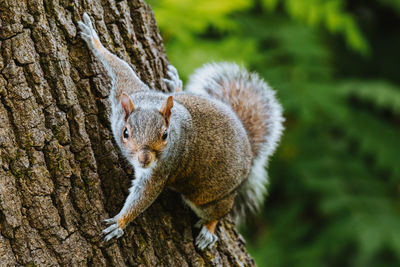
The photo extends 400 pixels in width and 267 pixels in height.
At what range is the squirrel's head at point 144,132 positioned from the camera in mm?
1921

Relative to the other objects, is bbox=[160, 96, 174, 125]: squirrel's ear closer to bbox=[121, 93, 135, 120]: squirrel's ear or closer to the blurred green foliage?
bbox=[121, 93, 135, 120]: squirrel's ear

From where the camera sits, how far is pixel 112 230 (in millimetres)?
1870

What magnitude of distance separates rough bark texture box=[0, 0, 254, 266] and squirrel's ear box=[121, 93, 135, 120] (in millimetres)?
91

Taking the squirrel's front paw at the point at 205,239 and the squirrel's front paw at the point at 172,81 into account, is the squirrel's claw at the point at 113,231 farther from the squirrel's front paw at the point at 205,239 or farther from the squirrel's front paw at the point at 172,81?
the squirrel's front paw at the point at 172,81

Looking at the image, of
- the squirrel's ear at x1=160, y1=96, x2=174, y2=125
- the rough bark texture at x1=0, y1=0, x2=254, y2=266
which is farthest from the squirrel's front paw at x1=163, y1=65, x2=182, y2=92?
the squirrel's ear at x1=160, y1=96, x2=174, y2=125

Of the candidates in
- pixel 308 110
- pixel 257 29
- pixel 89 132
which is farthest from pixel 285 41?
pixel 89 132

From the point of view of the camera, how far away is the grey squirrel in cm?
197

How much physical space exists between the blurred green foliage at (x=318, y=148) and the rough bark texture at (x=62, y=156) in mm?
1798

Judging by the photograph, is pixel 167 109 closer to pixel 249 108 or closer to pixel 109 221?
pixel 109 221

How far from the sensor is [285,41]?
4.70 m

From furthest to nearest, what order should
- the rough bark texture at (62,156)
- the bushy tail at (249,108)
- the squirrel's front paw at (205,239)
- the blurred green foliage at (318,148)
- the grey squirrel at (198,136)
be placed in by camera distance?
the blurred green foliage at (318,148) < the bushy tail at (249,108) < the squirrel's front paw at (205,239) < the grey squirrel at (198,136) < the rough bark texture at (62,156)

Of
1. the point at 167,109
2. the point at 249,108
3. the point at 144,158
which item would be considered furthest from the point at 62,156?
the point at 249,108

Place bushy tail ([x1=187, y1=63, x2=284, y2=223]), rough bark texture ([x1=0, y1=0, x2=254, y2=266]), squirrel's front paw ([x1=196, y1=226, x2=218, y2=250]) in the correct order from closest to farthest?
rough bark texture ([x1=0, y1=0, x2=254, y2=266])
squirrel's front paw ([x1=196, y1=226, x2=218, y2=250])
bushy tail ([x1=187, y1=63, x2=284, y2=223])

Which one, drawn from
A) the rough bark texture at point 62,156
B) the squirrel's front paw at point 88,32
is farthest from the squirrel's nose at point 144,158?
the squirrel's front paw at point 88,32
